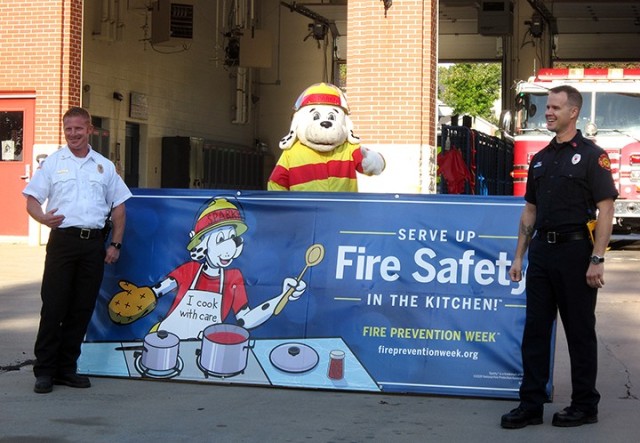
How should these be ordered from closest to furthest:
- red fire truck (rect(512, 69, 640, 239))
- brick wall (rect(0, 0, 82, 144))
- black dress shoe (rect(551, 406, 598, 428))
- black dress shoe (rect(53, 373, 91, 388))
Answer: black dress shoe (rect(551, 406, 598, 428))
black dress shoe (rect(53, 373, 91, 388))
red fire truck (rect(512, 69, 640, 239))
brick wall (rect(0, 0, 82, 144))

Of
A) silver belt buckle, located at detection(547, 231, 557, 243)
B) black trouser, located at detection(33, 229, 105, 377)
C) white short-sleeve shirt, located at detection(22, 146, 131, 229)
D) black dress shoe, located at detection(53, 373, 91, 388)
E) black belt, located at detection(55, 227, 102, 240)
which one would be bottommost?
black dress shoe, located at detection(53, 373, 91, 388)

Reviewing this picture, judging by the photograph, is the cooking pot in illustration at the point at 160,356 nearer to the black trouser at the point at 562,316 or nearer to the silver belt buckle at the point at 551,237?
the black trouser at the point at 562,316

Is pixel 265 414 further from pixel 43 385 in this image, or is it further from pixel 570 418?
pixel 570 418

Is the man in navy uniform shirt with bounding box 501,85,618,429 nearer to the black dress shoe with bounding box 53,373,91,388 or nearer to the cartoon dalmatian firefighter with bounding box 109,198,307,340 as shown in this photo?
the cartoon dalmatian firefighter with bounding box 109,198,307,340

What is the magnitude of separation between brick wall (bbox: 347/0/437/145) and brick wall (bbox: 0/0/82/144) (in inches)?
209

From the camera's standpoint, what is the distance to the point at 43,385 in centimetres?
713

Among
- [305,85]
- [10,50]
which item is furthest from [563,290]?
[305,85]

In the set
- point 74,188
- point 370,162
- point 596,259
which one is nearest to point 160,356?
point 74,188

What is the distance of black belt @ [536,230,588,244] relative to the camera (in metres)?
6.16

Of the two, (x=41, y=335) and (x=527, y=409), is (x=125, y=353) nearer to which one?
(x=41, y=335)

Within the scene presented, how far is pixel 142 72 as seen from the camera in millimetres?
27172

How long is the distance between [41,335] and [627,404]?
3806 millimetres

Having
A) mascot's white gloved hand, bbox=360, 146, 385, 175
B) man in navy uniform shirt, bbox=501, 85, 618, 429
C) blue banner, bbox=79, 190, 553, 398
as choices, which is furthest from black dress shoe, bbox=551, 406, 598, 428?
mascot's white gloved hand, bbox=360, 146, 385, 175

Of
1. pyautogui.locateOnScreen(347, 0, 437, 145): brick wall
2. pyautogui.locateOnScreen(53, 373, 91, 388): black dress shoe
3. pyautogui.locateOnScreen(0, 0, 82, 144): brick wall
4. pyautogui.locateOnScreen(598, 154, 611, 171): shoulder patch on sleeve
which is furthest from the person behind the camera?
pyautogui.locateOnScreen(0, 0, 82, 144): brick wall
